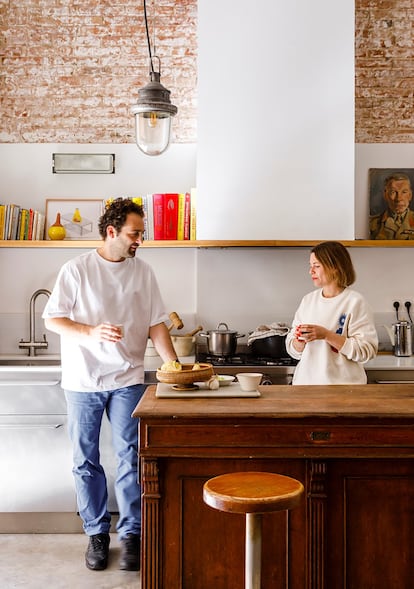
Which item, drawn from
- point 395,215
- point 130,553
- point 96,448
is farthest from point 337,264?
point 130,553

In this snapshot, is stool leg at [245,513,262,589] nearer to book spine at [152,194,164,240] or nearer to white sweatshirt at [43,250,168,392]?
white sweatshirt at [43,250,168,392]

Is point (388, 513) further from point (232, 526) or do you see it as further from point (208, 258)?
point (208, 258)

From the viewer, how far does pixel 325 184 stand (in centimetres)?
442

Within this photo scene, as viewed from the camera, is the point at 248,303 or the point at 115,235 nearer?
the point at 115,235

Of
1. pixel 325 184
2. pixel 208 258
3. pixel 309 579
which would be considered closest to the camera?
pixel 309 579

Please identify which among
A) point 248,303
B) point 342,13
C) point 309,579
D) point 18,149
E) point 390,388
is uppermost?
point 342,13

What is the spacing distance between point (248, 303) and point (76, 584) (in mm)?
2221

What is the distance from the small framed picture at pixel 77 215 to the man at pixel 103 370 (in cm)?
123

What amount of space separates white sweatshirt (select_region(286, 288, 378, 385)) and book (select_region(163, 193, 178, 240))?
1.43m

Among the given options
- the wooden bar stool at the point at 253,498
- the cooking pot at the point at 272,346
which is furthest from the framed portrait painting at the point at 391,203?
the wooden bar stool at the point at 253,498

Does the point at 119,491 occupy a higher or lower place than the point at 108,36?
lower

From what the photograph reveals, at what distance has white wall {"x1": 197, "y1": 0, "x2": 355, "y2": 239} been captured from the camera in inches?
174

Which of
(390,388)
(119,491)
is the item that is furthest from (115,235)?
(390,388)

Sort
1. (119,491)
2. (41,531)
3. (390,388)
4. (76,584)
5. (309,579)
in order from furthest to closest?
(41,531) < (119,491) < (76,584) < (390,388) < (309,579)
